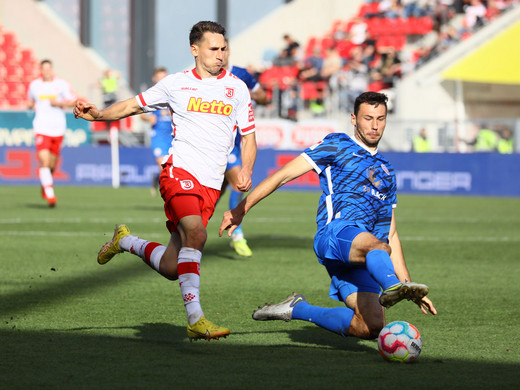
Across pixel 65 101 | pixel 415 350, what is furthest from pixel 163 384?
pixel 65 101

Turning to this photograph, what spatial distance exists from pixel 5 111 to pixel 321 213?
22705 millimetres

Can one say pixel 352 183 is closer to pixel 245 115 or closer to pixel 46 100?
pixel 245 115

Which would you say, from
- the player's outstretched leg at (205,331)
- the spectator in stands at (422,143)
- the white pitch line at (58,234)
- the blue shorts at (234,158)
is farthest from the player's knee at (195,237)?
the spectator in stands at (422,143)

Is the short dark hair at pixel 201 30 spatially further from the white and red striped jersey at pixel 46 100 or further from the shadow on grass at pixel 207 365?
the white and red striped jersey at pixel 46 100

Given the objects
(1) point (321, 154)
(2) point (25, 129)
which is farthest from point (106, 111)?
(2) point (25, 129)

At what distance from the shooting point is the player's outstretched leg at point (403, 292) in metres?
4.85

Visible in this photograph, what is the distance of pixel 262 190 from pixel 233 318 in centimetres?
143

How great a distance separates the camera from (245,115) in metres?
6.38

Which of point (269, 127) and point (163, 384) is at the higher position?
point (269, 127)

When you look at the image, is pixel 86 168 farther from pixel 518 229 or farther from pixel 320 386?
pixel 320 386

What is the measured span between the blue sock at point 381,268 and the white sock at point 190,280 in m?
1.06

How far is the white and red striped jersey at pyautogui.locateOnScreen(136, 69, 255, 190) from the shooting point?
6.20 metres

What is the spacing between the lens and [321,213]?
5840mm

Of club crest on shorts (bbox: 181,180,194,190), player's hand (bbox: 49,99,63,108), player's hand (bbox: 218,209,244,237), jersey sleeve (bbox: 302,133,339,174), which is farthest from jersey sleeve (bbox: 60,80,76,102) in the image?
player's hand (bbox: 218,209,244,237)
